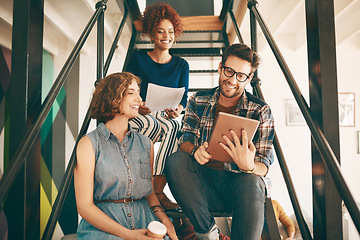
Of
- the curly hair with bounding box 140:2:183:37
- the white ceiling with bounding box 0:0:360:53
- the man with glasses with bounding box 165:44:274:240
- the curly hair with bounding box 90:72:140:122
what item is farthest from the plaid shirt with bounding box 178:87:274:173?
the white ceiling with bounding box 0:0:360:53

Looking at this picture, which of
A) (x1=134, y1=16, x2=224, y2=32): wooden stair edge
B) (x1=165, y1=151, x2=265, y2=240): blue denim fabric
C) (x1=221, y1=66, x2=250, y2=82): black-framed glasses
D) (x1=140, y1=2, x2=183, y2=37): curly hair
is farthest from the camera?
(x1=134, y1=16, x2=224, y2=32): wooden stair edge

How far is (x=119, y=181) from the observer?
1214mm

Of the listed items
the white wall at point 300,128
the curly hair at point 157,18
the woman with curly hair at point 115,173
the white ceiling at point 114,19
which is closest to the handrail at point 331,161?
the woman with curly hair at point 115,173

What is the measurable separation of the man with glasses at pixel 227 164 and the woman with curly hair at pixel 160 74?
22cm

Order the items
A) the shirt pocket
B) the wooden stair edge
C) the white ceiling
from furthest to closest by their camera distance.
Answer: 1. the wooden stair edge
2. the white ceiling
3. the shirt pocket

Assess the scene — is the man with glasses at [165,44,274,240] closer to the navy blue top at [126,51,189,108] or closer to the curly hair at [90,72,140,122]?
Result: the curly hair at [90,72,140,122]

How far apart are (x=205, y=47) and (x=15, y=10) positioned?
2.12 meters

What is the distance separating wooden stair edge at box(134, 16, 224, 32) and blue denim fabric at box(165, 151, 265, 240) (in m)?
1.79

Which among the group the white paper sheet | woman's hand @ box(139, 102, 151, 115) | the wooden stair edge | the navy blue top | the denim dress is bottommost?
the denim dress

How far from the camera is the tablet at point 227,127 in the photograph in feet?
Result: 3.67

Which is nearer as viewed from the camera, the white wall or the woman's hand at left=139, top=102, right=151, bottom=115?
the woman's hand at left=139, top=102, right=151, bottom=115

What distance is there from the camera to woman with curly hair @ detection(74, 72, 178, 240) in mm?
1124

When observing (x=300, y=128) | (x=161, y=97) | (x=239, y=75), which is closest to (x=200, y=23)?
(x=161, y=97)

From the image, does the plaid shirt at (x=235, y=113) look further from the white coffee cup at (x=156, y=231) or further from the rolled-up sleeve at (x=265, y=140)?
the white coffee cup at (x=156, y=231)
